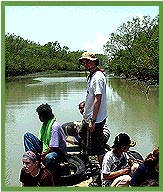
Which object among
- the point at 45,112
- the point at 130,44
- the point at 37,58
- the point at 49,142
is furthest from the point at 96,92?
the point at 37,58

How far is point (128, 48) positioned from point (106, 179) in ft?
108

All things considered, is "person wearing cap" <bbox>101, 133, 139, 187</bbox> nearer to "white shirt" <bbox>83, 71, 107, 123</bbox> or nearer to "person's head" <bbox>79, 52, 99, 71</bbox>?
"white shirt" <bbox>83, 71, 107, 123</bbox>

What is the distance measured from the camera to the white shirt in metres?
3.43

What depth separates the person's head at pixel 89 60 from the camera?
11.5 feet

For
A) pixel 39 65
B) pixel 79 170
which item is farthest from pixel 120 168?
pixel 39 65

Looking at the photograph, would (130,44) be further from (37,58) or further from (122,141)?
(122,141)

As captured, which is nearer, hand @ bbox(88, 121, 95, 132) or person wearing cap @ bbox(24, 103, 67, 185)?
person wearing cap @ bbox(24, 103, 67, 185)

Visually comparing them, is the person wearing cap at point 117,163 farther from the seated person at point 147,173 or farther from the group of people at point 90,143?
the seated person at point 147,173

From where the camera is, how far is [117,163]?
3057 mm

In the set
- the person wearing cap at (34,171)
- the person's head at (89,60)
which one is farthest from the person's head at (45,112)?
the person wearing cap at (34,171)

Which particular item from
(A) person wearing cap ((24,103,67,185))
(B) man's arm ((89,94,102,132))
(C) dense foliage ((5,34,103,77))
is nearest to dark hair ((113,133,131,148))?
(B) man's arm ((89,94,102,132))

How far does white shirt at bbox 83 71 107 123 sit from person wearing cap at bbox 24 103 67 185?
319 mm

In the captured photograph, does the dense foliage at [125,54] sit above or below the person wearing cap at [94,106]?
above

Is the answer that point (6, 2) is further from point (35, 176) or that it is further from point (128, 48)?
point (128, 48)
